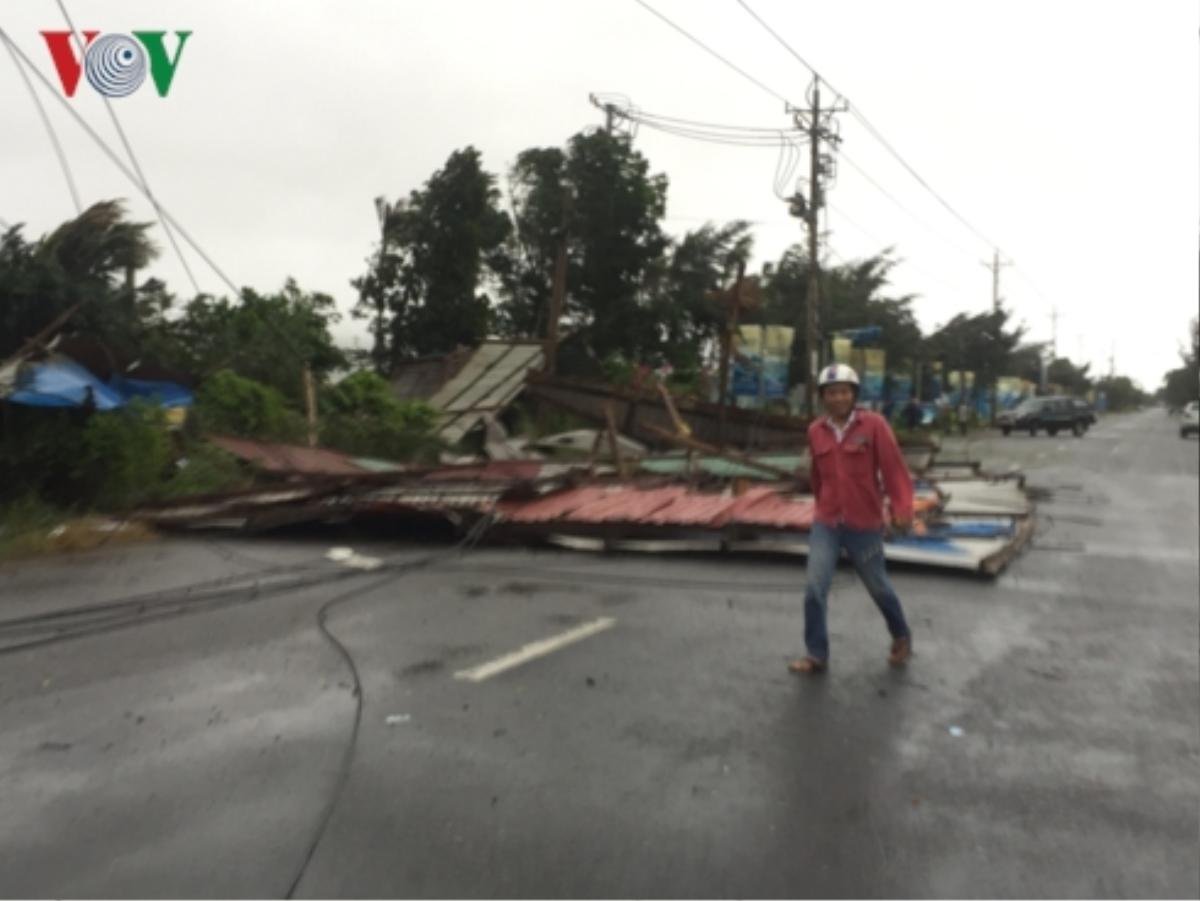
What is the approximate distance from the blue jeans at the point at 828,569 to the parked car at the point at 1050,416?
151 feet

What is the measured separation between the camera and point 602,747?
16.7ft

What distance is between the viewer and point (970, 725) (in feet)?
18.4

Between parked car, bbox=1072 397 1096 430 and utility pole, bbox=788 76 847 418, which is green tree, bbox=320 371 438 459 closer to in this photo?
utility pole, bbox=788 76 847 418

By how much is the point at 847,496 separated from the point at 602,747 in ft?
7.42

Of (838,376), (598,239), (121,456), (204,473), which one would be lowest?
(204,473)

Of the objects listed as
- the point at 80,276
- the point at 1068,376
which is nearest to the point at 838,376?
the point at 80,276

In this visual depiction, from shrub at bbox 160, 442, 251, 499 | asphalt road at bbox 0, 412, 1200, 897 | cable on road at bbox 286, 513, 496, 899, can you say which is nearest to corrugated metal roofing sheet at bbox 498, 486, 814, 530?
cable on road at bbox 286, 513, 496, 899

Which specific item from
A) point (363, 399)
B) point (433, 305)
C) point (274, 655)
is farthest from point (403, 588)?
point (433, 305)

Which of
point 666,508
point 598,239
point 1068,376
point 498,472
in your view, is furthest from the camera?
point 1068,376

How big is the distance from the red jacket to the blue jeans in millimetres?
72

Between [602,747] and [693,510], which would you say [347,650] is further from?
[693,510]

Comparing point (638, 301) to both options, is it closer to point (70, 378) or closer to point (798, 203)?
point (798, 203)

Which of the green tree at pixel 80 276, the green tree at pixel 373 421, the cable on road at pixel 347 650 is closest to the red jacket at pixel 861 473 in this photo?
the cable on road at pixel 347 650

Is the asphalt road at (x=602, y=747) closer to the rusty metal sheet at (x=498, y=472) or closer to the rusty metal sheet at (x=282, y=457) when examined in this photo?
the rusty metal sheet at (x=498, y=472)
